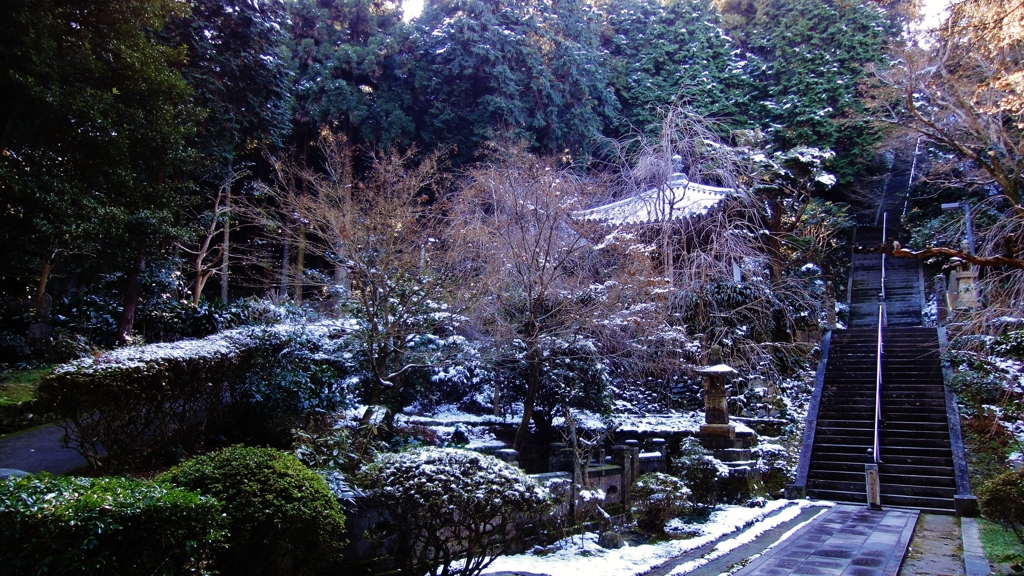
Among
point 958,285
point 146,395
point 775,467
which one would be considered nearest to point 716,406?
point 775,467

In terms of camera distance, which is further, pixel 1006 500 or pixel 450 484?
pixel 1006 500

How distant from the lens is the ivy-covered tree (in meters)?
18.1

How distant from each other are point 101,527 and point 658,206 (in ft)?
36.5

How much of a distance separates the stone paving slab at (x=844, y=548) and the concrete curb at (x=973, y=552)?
0.60 m

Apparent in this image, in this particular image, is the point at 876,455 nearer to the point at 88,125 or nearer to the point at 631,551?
the point at 631,551

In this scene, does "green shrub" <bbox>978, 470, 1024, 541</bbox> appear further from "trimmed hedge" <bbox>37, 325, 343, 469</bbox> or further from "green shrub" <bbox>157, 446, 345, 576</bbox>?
"trimmed hedge" <bbox>37, 325, 343, 469</bbox>

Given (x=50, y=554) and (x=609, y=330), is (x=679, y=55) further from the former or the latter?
(x=50, y=554)

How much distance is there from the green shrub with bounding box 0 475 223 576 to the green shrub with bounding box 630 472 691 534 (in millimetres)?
5532

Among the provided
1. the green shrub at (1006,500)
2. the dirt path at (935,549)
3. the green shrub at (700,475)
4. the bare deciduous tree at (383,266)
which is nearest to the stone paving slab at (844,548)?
the dirt path at (935,549)

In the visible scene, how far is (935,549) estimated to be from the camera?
7.29 m

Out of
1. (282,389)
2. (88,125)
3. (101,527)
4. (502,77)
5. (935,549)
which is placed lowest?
(935,549)

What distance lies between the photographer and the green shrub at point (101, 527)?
9.61 ft

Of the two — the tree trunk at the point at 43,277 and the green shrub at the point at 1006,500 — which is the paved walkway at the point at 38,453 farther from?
the green shrub at the point at 1006,500

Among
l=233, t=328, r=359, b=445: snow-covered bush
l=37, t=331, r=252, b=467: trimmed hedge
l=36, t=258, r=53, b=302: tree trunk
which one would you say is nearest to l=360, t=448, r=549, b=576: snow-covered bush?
l=233, t=328, r=359, b=445: snow-covered bush
